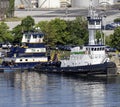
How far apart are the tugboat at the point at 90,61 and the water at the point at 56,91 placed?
1315mm

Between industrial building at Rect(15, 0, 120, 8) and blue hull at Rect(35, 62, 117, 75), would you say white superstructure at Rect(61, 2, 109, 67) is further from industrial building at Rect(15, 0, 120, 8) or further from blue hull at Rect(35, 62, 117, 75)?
industrial building at Rect(15, 0, 120, 8)

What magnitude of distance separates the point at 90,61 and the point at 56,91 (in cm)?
1136

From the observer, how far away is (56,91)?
55812 mm

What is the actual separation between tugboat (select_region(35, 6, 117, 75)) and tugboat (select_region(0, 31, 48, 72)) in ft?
8.57

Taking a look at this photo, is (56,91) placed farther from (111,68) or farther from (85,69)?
(85,69)

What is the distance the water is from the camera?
5084 cm

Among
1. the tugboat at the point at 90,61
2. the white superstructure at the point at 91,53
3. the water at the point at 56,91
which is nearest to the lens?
the water at the point at 56,91

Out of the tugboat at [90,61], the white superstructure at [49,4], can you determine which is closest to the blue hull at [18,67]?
the tugboat at [90,61]

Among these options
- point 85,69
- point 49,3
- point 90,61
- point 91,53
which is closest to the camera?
point 91,53

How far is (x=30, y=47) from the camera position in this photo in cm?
7312

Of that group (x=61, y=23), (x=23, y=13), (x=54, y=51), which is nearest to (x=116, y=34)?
(x=54, y=51)

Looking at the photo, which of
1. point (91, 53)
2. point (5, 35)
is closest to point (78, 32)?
point (5, 35)

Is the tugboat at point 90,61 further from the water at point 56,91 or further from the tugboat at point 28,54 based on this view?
the tugboat at point 28,54

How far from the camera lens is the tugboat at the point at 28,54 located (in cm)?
7200
